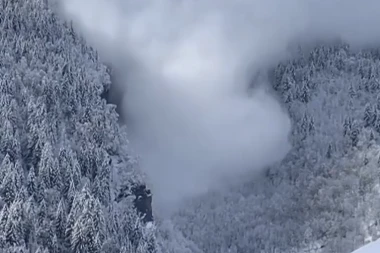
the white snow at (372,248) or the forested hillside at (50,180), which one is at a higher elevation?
the forested hillside at (50,180)

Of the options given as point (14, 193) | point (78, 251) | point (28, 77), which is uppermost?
point (28, 77)

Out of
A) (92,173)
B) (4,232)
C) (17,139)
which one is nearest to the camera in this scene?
(4,232)

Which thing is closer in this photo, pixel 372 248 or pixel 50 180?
pixel 372 248

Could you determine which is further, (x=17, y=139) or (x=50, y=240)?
(x=17, y=139)

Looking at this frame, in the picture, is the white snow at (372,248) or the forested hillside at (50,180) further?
the forested hillside at (50,180)

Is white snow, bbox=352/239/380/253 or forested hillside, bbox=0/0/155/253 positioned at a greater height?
forested hillside, bbox=0/0/155/253

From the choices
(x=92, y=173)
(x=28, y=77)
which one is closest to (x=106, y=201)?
(x=92, y=173)

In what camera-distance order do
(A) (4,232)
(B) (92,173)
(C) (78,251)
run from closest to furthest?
1. (A) (4,232)
2. (C) (78,251)
3. (B) (92,173)

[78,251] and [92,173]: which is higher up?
[92,173]

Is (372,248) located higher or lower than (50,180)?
lower

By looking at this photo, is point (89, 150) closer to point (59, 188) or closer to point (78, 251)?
point (59, 188)

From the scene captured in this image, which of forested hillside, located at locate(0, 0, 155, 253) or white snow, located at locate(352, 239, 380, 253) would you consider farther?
forested hillside, located at locate(0, 0, 155, 253)
